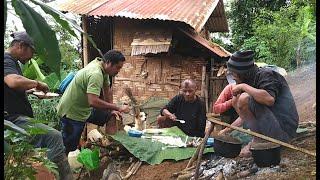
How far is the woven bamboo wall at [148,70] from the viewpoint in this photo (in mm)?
10102

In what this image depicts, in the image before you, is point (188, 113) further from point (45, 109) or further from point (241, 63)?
point (45, 109)

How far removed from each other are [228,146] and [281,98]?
71 cm

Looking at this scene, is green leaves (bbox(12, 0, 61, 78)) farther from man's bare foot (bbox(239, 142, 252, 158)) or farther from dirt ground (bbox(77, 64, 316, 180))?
man's bare foot (bbox(239, 142, 252, 158))

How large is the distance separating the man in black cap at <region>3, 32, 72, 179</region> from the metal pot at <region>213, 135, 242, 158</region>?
1.55 m

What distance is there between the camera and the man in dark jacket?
6223 mm

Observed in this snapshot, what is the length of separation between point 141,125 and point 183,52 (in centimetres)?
369

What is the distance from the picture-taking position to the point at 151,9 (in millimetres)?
9828

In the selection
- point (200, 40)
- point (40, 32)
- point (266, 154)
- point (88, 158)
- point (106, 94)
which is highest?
point (40, 32)

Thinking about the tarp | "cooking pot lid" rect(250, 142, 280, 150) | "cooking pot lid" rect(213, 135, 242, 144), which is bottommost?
the tarp

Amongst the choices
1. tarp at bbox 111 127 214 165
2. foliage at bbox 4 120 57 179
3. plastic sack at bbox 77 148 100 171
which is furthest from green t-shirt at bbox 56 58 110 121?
foliage at bbox 4 120 57 179

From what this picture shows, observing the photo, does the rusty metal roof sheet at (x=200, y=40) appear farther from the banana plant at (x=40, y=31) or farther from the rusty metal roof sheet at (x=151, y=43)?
the banana plant at (x=40, y=31)

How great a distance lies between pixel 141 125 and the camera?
6.85 metres

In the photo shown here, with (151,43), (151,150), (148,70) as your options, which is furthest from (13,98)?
(148,70)

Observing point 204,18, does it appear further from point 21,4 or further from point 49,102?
point 21,4
